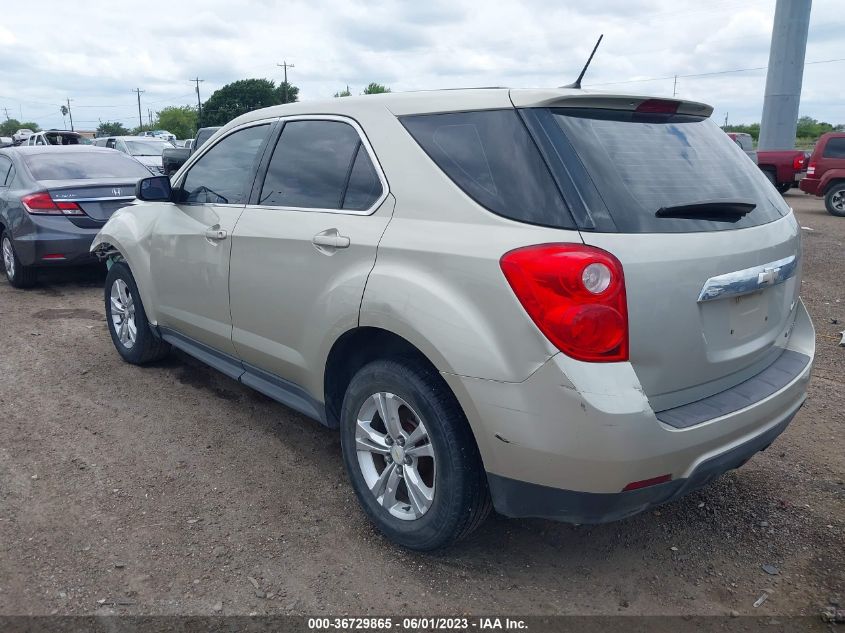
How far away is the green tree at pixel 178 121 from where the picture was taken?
9944 centimetres

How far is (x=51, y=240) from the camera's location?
7367 millimetres

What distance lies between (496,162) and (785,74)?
26.0 m

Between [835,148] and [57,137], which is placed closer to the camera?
[835,148]

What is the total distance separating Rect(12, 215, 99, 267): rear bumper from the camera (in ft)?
24.2

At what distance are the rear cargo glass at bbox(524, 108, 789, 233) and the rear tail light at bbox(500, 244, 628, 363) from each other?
152 mm

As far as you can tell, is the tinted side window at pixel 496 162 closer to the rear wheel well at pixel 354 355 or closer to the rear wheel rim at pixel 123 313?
the rear wheel well at pixel 354 355

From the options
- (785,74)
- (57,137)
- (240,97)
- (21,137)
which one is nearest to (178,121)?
(240,97)

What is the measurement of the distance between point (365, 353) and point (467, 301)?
76 cm

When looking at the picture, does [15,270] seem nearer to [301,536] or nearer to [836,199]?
[301,536]

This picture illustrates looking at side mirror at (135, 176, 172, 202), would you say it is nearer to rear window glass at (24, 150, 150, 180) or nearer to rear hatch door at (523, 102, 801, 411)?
rear hatch door at (523, 102, 801, 411)

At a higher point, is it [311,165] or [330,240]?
[311,165]

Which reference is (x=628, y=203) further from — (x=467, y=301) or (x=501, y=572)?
(x=501, y=572)

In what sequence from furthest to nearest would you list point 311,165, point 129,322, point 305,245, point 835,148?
point 835,148, point 129,322, point 311,165, point 305,245

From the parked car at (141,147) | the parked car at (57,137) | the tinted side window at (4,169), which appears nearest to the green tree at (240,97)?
the parked car at (57,137)
